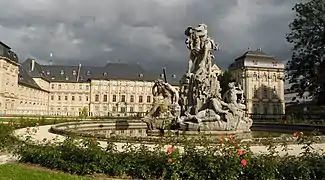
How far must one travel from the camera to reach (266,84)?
95.8 meters

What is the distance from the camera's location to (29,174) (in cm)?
726

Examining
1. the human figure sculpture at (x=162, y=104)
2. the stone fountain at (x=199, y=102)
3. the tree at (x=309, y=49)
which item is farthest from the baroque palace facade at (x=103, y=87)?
the stone fountain at (x=199, y=102)

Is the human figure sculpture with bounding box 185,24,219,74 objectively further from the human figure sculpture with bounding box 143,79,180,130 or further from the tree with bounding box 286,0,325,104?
the tree with bounding box 286,0,325,104

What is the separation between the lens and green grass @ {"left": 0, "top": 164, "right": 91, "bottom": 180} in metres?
6.99

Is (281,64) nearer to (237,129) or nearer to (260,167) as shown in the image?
(237,129)

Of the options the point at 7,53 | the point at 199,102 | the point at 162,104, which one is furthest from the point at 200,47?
the point at 7,53

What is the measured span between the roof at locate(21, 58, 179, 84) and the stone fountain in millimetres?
90889

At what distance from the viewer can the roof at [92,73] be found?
10869 cm

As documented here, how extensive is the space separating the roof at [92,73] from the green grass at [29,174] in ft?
331

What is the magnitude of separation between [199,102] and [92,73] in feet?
318

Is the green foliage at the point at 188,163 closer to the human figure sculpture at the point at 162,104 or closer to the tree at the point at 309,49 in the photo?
the human figure sculpture at the point at 162,104

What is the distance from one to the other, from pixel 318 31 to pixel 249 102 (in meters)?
55.5

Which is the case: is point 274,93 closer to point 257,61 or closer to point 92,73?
point 257,61

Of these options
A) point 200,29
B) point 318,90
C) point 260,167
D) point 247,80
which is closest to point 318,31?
point 318,90
